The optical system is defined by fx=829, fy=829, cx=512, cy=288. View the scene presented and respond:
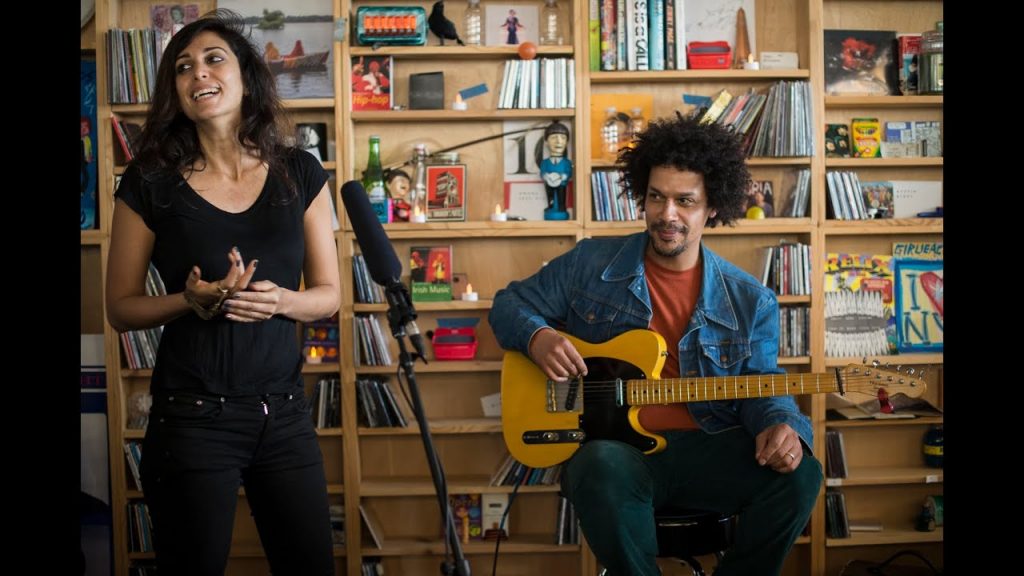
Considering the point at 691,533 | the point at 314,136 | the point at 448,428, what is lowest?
the point at 691,533

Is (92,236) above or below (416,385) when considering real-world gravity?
above

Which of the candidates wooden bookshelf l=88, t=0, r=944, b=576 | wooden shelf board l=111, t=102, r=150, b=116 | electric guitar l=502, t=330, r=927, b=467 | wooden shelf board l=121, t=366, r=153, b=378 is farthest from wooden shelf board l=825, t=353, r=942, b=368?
wooden shelf board l=111, t=102, r=150, b=116

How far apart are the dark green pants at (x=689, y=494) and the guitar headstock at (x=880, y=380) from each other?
0.71 feet

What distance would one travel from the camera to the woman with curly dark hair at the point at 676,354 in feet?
6.67

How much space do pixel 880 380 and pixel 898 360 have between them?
121 cm

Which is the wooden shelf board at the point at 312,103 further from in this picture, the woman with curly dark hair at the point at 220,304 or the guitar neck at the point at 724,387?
the guitar neck at the point at 724,387

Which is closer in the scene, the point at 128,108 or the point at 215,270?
the point at 215,270

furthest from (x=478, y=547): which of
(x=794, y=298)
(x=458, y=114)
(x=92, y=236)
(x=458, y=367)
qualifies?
(x=92, y=236)

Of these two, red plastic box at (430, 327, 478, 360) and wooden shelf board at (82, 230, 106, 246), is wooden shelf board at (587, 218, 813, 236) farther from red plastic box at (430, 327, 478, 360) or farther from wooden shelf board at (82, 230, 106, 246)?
wooden shelf board at (82, 230, 106, 246)

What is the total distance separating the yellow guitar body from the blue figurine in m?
0.85

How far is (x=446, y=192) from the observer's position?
3.23 metres

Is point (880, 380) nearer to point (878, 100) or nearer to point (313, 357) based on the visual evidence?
point (878, 100)

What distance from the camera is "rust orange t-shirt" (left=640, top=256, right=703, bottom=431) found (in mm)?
2303

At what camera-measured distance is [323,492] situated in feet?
5.58
